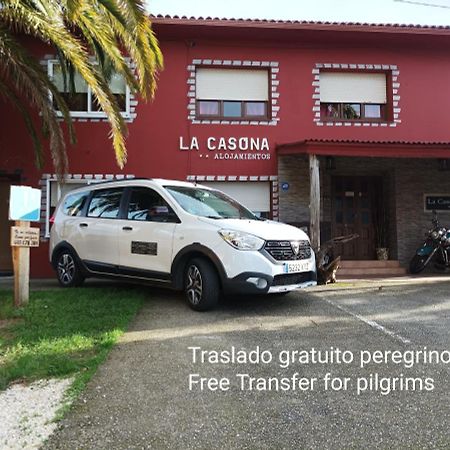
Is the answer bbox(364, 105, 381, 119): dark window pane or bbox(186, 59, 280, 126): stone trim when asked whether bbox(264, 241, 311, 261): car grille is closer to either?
bbox(186, 59, 280, 126): stone trim

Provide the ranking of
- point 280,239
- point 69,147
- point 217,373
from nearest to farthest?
point 217,373 → point 280,239 → point 69,147

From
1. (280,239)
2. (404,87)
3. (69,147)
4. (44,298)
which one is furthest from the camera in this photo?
(404,87)

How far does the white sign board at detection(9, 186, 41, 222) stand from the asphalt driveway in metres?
2.36

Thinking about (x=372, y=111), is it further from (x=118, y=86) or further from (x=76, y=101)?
(x=76, y=101)

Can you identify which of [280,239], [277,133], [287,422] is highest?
[277,133]

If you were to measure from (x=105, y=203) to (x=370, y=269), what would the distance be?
22.1ft

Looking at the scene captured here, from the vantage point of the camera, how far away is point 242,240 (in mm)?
6047

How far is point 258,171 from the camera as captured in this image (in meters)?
11.8

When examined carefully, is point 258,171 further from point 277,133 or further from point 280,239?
point 280,239

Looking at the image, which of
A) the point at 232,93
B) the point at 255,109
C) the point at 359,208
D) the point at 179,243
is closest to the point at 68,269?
the point at 179,243

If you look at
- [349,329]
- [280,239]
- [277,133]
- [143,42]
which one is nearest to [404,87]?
[277,133]

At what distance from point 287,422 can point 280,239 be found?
333cm

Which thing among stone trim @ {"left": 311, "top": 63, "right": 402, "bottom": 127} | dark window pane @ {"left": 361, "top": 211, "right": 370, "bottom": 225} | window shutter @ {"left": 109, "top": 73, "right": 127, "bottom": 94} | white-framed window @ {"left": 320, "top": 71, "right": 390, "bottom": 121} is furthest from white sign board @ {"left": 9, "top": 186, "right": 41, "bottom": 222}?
dark window pane @ {"left": 361, "top": 211, "right": 370, "bottom": 225}

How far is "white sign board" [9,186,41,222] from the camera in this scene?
6590mm
